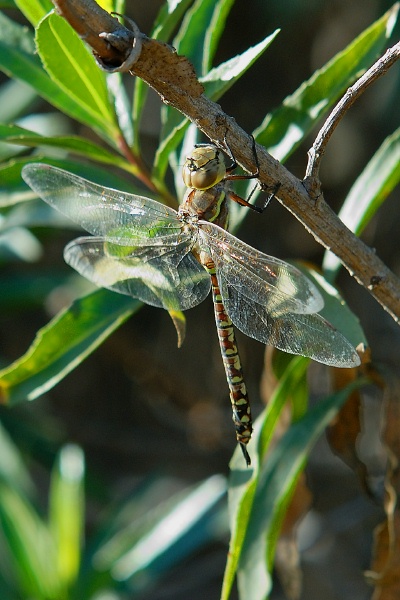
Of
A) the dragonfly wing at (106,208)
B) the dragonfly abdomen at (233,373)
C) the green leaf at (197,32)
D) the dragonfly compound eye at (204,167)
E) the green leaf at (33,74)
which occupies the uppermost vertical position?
the green leaf at (197,32)

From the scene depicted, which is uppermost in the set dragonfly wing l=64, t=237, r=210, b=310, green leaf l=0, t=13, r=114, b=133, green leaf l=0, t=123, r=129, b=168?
green leaf l=0, t=13, r=114, b=133

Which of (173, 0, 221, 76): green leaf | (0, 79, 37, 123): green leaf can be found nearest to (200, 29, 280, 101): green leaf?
(173, 0, 221, 76): green leaf

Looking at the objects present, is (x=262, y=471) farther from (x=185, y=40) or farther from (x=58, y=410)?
(x=58, y=410)

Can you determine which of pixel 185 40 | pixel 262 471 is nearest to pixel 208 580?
pixel 262 471

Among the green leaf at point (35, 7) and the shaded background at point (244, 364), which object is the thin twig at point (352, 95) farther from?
the shaded background at point (244, 364)

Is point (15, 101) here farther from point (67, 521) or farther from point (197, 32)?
point (67, 521)

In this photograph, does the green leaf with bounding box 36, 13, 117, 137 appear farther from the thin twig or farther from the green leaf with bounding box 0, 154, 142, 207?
the thin twig

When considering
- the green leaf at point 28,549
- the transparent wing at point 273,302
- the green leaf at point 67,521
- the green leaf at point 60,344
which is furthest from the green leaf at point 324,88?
the green leaf at point 28,549
